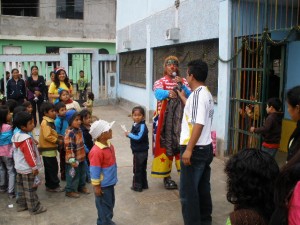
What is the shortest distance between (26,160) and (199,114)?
208 centimetres

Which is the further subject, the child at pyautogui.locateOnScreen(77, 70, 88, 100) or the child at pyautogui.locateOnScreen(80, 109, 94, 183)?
the child at pyautogui.locateOnScreen(77, 70, 88, 100)

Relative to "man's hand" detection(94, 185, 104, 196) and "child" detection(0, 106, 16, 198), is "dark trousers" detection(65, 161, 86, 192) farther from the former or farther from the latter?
"man's hand" detection(94, 185, 104, 196)

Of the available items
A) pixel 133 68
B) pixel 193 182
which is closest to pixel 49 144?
pixel 193 182

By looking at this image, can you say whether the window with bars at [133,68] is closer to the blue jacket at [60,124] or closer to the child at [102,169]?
the blue jacket at [60,124]

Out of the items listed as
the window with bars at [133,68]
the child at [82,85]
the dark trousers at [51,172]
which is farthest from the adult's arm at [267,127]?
the child at [82,85]

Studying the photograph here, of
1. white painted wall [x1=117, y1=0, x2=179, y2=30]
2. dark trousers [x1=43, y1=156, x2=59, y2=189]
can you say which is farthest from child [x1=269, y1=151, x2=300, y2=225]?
white painted wall [x1=117, y1=0, x2=179, y2=30]

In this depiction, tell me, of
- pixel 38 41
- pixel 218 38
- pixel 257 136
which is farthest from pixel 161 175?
pixel 38 41

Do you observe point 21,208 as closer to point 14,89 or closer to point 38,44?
point 14,89

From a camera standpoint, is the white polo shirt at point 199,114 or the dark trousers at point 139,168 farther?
the dark trousers at point 139,168

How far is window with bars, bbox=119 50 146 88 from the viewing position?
1104 cm

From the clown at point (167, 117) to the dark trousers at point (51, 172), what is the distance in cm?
135

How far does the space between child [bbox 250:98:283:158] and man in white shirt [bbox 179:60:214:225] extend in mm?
1603

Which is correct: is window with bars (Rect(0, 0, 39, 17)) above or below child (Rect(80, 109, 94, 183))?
above

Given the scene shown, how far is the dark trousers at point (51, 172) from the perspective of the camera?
4602 mm
